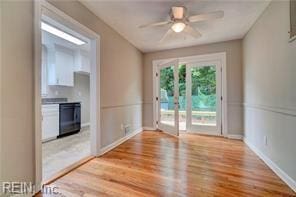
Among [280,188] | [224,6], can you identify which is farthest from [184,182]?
[224,6]

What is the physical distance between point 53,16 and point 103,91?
1381 millimetres

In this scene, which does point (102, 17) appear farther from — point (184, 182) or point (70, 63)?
point (184, 182)

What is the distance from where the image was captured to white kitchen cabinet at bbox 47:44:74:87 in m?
4.48

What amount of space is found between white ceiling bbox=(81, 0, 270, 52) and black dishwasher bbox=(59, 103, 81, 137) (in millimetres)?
2462

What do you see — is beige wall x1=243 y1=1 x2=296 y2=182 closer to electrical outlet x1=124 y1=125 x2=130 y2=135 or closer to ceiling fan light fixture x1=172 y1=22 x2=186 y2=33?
ceiling fan light fixture x1=172 y1=22 x2=186 y2=33

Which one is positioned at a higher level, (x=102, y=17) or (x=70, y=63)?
(x=102, y=17)

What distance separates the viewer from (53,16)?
2.05 m

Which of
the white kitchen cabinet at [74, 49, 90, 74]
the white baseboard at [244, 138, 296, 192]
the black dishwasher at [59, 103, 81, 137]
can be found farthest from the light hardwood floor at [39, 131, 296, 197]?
the white kitchen cabinet at [74, 49, 90, 74]

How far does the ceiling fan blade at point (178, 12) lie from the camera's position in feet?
7.91

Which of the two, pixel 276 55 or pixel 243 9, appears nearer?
pixel 276 55

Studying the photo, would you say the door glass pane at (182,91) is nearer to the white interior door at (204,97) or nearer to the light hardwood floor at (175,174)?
the white interior door at (204,97)

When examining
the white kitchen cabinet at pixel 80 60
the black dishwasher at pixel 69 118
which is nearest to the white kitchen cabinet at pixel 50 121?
the black dishwasher at pixel 69 118

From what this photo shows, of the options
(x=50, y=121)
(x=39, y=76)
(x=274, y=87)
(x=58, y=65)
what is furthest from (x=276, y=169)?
(x=58, y=65)

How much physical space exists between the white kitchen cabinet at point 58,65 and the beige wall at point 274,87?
4.57 metres
